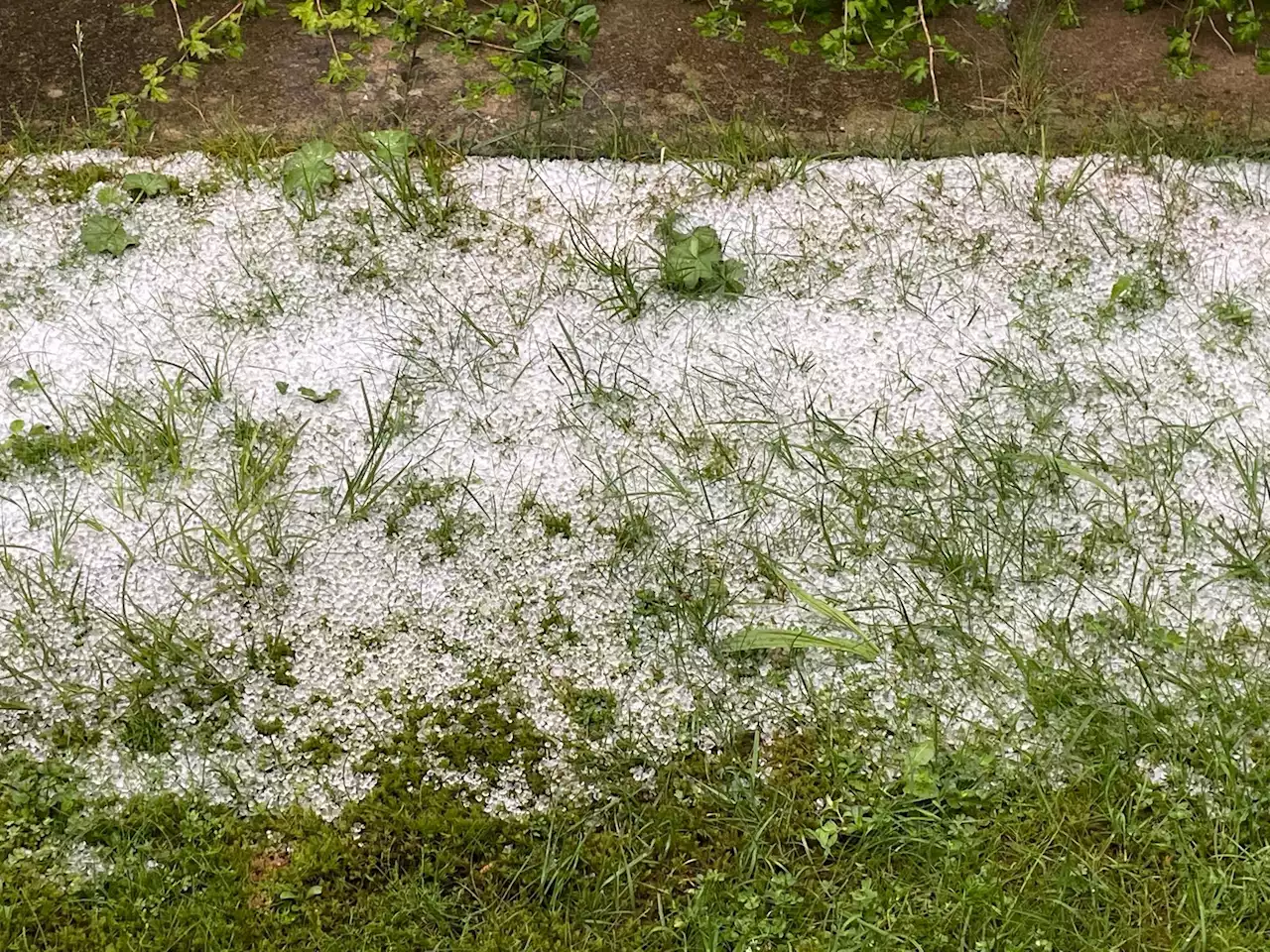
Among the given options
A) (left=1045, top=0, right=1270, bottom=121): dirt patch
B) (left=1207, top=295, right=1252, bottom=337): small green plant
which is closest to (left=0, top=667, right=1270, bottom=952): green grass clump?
(left=1207, top=295, right=1252, bottom=337): small green plant

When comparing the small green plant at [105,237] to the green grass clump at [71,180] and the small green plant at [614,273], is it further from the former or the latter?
the small green plant at [614,273]

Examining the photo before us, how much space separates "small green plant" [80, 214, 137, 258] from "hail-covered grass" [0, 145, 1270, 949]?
22 mm

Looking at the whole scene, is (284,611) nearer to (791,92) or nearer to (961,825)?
(961,825)

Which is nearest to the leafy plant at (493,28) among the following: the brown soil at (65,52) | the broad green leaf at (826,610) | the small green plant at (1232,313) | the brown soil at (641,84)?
the brown soil at (641,84)

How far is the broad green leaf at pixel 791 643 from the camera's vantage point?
212 centimetres

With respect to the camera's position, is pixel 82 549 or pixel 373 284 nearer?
pixel 82 549

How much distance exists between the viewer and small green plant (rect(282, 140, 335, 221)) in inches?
110

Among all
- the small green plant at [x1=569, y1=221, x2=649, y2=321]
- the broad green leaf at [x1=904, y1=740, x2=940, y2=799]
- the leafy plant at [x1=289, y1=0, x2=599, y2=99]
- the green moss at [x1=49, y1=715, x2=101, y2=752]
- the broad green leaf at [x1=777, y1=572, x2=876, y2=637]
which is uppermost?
the leafy plant at [x1=289, y1=0, x2=599, y2=99]

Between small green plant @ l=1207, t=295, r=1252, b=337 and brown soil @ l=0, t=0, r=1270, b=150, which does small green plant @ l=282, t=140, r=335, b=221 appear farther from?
small green plant @ l=1207, t=295, r=1252, b=337

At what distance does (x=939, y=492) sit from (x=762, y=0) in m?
1.74

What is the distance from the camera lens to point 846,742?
205 cm

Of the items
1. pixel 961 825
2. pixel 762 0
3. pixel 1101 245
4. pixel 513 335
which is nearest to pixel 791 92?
pixel 762 0

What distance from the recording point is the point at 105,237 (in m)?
2.73

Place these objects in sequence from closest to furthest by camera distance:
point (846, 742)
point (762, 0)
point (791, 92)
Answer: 1. point (846, 742)
2. point (791, 92)
3. point (762, 0)
